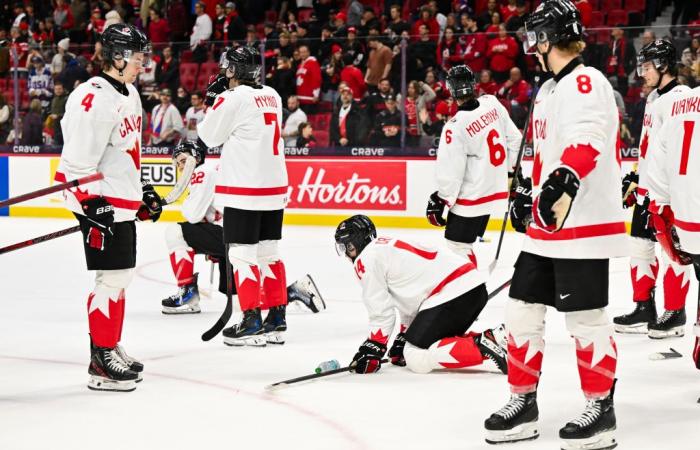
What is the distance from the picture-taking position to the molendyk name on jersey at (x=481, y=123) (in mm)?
5812

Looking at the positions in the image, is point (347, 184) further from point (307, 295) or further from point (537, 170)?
point (537, 170)

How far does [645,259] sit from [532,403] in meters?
2.46

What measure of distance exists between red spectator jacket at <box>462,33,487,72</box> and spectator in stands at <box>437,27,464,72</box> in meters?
0.07

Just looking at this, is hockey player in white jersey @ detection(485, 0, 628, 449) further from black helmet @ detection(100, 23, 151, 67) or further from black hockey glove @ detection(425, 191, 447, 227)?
black hockey glove @ detection(425, 191, 447, 227)

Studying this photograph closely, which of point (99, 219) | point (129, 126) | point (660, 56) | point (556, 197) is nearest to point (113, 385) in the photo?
point (99, 219)

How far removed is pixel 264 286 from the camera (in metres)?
5.68

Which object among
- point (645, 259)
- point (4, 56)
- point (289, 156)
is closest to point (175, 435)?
point (645, 259)

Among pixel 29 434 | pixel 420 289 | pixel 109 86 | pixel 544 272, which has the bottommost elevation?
pixel 29 434

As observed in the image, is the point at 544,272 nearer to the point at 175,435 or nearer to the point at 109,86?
the point at 175,435

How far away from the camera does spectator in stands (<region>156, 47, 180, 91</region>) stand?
41.1 ft

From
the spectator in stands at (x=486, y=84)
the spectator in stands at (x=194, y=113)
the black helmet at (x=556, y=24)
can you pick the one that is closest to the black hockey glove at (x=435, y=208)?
the black helmet at (x=556, y=24)

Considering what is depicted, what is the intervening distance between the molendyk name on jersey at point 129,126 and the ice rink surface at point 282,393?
1.10 m

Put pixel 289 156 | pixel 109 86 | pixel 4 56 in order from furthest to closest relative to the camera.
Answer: pixel 4 56 → pixel 289 156 → pixel 109 86

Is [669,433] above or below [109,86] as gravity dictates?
below
